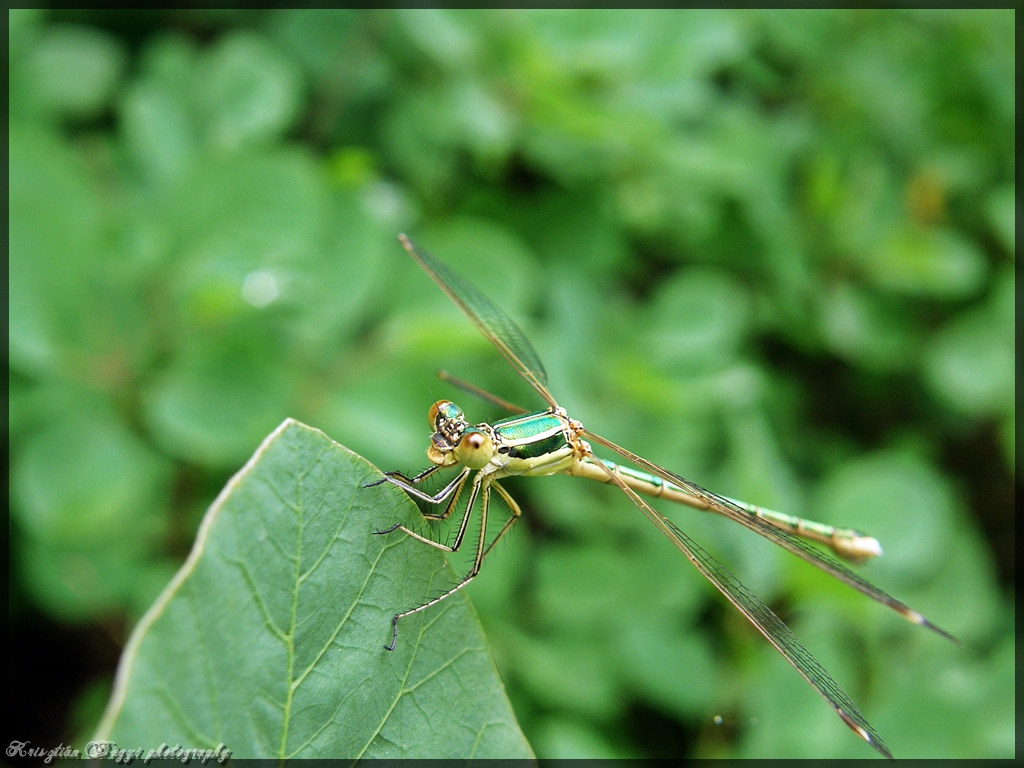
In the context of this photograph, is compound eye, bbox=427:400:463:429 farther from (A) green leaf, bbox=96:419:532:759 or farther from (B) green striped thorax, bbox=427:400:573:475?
(A) green leaf, bbox=96:419:532:759

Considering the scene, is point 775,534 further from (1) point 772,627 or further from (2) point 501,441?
(2) point 501,441

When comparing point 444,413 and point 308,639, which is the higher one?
point 308,639

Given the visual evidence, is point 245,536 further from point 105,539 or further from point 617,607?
point 617,607

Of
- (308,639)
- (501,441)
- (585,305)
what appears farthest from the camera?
(585,305)

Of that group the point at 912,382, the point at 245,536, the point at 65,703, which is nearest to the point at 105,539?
the point at 65,703

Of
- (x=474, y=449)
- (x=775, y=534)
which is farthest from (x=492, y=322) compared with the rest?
(x=775, y=534)

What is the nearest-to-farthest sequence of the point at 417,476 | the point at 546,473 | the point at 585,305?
the point at 417,476 < the point at 546,473 < the point at 585,305
